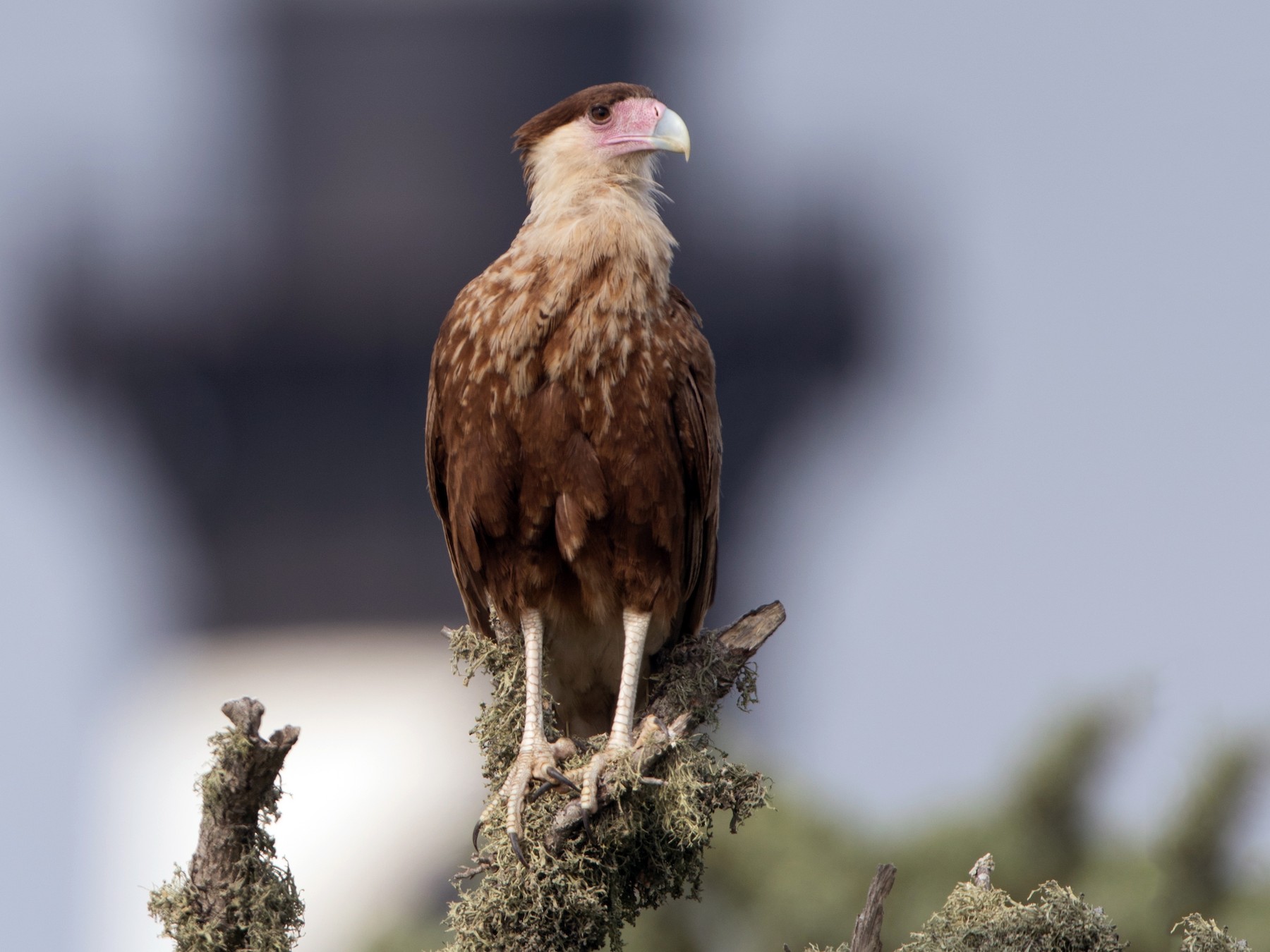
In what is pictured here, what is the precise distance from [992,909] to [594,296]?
241 cm

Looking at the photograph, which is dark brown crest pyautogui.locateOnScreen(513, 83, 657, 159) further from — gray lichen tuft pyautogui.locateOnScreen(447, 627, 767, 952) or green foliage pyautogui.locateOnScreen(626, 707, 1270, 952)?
green foliage pyautogui.locateOnScreen(626, 707, 1270, 952)

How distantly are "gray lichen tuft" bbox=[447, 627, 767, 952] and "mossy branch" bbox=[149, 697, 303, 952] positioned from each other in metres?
0.64

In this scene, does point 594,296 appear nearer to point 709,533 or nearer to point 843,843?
point 709,533

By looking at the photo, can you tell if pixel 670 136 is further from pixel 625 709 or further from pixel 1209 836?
pixel 1209 836

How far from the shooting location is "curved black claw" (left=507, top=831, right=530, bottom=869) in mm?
5160

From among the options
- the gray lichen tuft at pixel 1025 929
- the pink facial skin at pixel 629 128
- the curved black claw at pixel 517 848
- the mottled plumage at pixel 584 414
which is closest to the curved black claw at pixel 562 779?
the curved black claw at pixel 517 848

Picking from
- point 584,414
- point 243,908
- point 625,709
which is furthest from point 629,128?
point 243,908

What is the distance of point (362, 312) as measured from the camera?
23922mm

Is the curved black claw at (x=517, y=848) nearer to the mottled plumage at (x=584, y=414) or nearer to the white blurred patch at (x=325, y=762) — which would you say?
the mottled plumage at (x=584, y=414)

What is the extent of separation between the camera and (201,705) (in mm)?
23812

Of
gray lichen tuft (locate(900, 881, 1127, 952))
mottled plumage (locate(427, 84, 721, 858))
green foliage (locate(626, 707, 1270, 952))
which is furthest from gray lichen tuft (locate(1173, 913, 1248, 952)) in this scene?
mottled plumage (locate(427, 84, 721, 858))

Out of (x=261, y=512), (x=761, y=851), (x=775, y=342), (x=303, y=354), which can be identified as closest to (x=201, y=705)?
(x=261, y=512)

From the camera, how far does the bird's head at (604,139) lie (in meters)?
6.16

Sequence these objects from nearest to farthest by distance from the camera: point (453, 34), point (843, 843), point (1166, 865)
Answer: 1. point (1166, 865)
2. point (843, 843)
3. point (453, 34)
